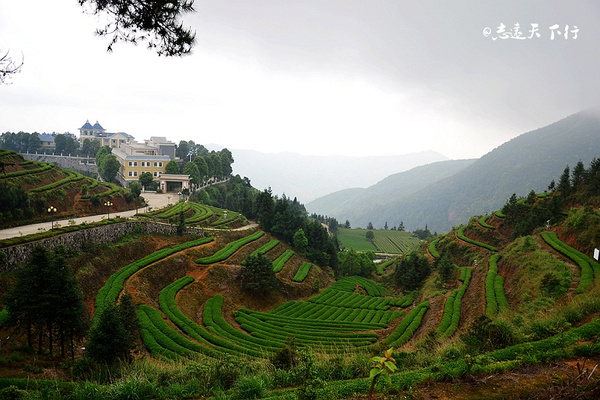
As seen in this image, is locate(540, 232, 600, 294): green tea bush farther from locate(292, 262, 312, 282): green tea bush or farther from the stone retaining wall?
the stone retaining wall

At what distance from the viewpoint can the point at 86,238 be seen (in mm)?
28859

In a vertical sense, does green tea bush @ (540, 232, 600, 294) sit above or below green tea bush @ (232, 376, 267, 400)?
below

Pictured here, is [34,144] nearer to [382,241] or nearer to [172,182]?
[172,182]

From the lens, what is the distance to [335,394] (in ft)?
24.3

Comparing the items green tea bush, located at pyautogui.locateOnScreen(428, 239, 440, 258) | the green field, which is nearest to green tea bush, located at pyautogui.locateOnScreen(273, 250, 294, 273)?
green tea bush, located at pyautogui.locateOnScreen(428, 239, 440, 258)

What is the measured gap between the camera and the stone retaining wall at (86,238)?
70.6 feet

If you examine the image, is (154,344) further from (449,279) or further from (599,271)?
(449,279)

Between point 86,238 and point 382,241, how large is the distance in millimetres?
110223

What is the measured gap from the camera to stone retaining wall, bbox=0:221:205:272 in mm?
21519

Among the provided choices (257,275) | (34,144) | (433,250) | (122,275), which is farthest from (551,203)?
(34,144)

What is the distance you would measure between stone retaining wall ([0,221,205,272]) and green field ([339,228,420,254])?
256 feet

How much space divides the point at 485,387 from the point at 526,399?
34.9 inches

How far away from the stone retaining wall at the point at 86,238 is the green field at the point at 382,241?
3077 inches

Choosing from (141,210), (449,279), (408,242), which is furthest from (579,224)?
(408,242)
